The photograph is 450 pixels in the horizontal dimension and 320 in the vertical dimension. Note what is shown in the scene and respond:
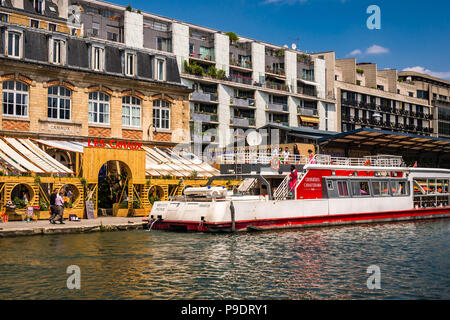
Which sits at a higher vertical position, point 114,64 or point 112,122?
point 114,64

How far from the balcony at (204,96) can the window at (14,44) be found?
2979 cm

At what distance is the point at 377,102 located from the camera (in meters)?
85.9

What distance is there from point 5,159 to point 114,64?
12956 mm

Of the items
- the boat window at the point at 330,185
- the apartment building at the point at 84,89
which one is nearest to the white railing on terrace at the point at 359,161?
the boat window at the point at 330,185

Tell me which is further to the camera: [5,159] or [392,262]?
[5,159]

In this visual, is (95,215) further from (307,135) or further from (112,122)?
(307,135)

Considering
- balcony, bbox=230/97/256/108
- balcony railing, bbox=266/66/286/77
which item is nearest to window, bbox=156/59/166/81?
balcony, bbox=230/97/256/108

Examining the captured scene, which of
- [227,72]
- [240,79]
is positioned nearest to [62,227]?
[227,72]

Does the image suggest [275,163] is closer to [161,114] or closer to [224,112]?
[161,114]

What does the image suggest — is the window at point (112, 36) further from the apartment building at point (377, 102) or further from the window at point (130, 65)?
the apartment building at point (377, 102)

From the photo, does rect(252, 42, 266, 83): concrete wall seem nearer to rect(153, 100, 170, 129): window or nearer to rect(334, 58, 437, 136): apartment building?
rect(334, 58, 437, 136): apartment building

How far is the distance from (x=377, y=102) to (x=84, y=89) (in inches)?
2386

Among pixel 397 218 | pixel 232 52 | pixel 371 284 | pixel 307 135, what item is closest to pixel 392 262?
pixel 371 284
